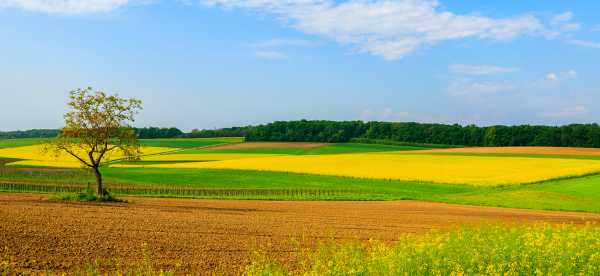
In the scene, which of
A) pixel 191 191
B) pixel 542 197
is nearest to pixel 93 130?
pixel 191 191

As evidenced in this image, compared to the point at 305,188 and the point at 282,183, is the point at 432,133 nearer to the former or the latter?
the point at 282,183

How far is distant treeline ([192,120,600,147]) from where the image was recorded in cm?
10394

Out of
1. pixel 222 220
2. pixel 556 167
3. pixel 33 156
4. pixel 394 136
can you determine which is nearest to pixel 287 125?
pixel 394 136

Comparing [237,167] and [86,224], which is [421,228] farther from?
[237,167]

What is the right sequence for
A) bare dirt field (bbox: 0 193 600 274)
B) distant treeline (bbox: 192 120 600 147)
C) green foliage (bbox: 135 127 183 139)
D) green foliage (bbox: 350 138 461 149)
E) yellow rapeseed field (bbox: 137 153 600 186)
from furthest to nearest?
1. green foliage (bbox: 135 127 183 139)
2. green foliage (bbox: 350 138 461 149)
3. distant treeline (bbox: 192 120 600 147)
4. yellow rapeseed field (bbox: 137 153 600 186)
5. bare dirt field (bbox: 0 193 600 274)

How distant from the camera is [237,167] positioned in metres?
66.4

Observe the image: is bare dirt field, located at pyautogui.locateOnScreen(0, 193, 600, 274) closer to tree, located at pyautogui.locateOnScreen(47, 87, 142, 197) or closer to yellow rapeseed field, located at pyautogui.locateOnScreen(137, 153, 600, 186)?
tree, located at pyautogui.locateOnScreen(47, 87, 142, 197)

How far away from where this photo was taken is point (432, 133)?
396ft

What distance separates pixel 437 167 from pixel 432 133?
59.5m

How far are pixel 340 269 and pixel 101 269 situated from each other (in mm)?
5656

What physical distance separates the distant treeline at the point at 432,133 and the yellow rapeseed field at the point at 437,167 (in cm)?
3855

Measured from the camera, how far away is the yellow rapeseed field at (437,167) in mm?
53438

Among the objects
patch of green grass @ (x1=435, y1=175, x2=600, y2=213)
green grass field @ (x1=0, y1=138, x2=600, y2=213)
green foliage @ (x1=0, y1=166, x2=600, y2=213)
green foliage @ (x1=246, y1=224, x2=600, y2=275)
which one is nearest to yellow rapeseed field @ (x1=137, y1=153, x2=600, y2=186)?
green foliage @ (x1=0, y1=166, x2=600, y2=213)

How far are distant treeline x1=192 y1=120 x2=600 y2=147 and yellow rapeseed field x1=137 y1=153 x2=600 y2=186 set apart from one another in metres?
38.6
